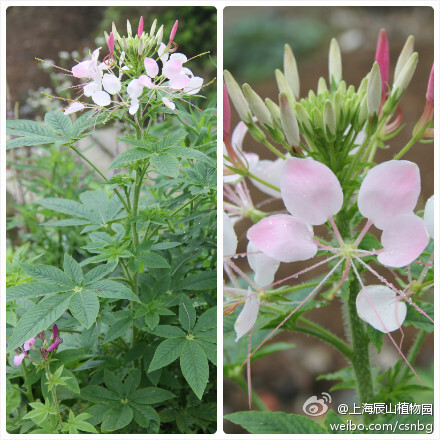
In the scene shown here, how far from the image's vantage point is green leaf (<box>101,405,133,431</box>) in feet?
2.98

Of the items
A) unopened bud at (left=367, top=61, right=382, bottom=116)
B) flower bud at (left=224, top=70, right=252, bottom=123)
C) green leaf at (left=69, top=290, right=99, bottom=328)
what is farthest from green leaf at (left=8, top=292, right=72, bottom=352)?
unopened bud at (left=367, top=61, right=382, bottom=116)

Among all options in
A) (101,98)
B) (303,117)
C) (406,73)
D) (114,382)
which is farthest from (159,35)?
(114,382)

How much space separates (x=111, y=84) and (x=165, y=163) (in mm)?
173

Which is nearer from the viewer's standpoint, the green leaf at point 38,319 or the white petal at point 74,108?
the green leaf at point 38,319

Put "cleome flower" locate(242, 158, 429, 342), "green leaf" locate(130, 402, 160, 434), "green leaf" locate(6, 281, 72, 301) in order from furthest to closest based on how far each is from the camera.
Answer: "green leaf" locate(130, 402, 160, 434), "green leaf" locate(6, 281, 72, 301), "cleome flower" locate(242, 158, 429, 342)

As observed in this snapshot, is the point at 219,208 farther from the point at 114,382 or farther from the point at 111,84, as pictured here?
the point at 114,382

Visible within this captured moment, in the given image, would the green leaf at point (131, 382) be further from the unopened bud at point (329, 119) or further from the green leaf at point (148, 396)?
the unopened bud at point (329, 119)

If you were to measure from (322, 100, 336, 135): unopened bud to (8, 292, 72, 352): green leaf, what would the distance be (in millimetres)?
454

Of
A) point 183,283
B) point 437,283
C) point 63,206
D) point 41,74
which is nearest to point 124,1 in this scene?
point 41,74

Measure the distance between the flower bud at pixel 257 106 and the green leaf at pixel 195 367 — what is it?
0.37m

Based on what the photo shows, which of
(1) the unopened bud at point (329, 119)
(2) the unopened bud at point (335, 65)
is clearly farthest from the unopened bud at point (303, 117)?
(2) the unopened bud at point (335, 65)

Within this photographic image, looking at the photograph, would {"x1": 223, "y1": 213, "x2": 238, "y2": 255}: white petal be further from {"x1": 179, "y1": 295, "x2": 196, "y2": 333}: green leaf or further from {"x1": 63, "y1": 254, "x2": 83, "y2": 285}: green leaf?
{"x1": 63, "y1": 254, "x2": 83, "y2": 285}: green leaf

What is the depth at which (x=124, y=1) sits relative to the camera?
3.03 feet

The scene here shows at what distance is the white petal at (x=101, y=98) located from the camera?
86cm
